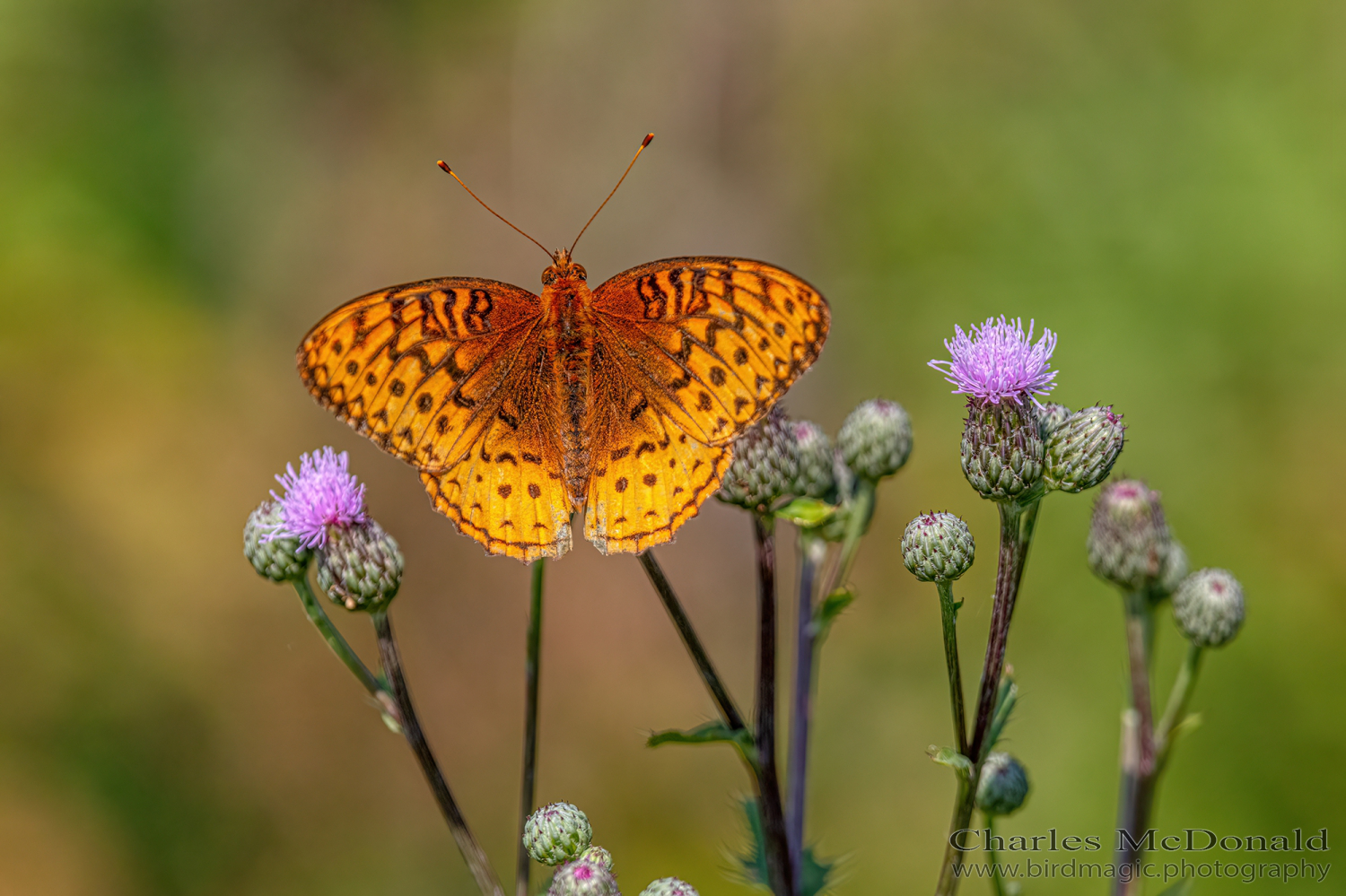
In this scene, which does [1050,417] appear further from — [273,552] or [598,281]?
[598,281]

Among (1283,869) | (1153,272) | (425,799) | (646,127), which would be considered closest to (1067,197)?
(1153,272)

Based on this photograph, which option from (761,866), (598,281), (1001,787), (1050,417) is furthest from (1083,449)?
(598,281)

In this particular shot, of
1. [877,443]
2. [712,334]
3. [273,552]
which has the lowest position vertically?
[273,552]

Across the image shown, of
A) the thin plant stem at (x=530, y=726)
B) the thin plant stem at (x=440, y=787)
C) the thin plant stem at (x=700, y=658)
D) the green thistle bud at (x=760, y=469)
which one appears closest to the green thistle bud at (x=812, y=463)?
the green thistle bud at (x=760, y=469)

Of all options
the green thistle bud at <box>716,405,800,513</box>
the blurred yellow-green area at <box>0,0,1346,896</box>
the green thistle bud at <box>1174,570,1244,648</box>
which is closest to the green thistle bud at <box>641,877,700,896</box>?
the green thistle bud at <box>716,405,800,513</box>

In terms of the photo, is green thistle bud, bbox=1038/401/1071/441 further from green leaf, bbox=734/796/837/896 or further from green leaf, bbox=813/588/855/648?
green leaf, bbox=734/796/837/896

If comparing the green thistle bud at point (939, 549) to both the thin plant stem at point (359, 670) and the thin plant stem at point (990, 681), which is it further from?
the thin plant stem at point (359, 670)
